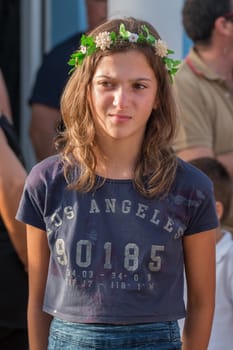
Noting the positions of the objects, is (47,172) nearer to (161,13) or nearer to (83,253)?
(83,253)

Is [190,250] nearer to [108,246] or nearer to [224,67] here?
[108,246]

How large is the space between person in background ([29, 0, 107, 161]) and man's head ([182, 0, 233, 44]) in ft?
3.19

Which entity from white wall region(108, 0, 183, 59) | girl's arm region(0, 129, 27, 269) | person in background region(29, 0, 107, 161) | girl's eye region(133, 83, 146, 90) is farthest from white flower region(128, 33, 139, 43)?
person in background region(29, 0, 107, 161)

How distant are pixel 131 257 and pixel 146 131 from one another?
40 centimetres

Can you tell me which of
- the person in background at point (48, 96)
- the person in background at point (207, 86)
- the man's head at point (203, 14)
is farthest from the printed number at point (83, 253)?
the person in background at point (48, 96)

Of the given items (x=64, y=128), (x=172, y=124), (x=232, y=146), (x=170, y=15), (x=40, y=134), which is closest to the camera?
(x=172, y=124)

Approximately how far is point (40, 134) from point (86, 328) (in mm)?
2874

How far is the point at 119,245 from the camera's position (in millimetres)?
2680

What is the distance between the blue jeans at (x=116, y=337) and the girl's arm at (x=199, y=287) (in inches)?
5.3

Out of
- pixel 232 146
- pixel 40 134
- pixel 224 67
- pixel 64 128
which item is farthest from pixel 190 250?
pixel 40 134

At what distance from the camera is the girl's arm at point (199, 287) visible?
279 cm

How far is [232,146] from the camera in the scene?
4375mm

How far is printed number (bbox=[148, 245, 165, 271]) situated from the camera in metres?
2.69

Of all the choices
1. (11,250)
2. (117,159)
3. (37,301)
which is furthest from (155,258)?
(11,250)
